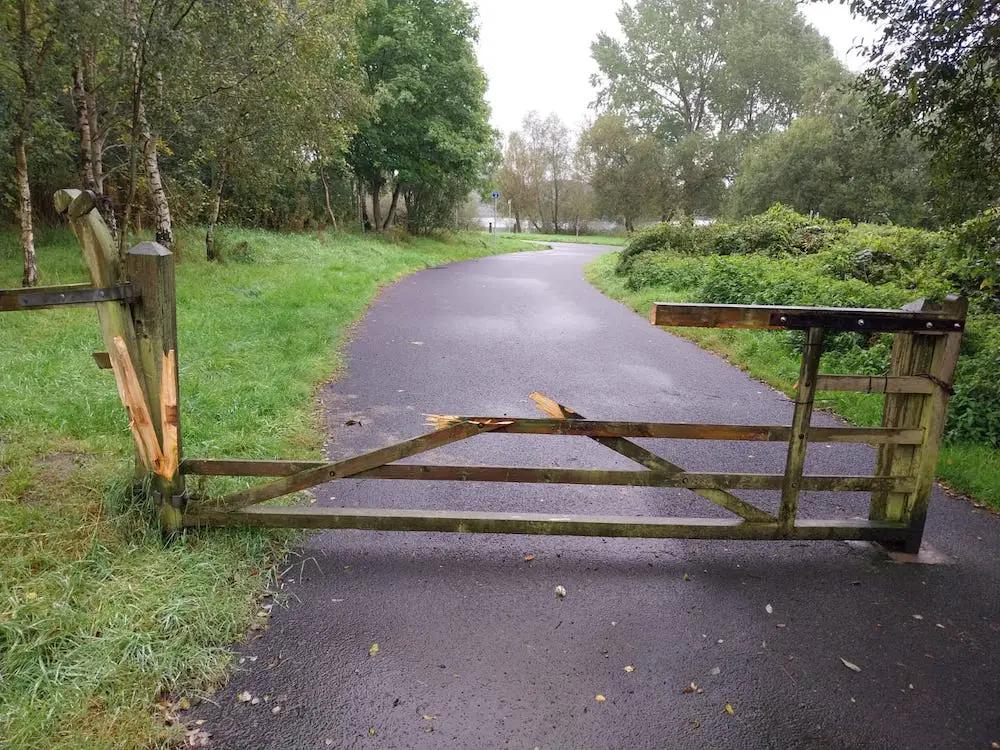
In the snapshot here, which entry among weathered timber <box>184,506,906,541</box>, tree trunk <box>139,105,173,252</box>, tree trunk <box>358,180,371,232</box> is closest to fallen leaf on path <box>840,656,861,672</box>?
weathered timber <box>184,506,906,541</box>

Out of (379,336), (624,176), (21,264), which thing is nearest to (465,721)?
(379,336)

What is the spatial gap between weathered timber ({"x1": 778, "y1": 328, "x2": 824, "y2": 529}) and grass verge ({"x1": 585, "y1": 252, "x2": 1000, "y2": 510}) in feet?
7.24

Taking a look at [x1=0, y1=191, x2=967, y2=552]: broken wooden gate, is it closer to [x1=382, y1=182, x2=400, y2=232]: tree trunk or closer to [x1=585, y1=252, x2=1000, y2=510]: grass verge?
[x1=585, y1=252, x2=1000, y2=510]: grass verge

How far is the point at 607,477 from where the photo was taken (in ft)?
12.5

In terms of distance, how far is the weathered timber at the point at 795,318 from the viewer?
136 inches

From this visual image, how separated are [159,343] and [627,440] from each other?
245 centimetres

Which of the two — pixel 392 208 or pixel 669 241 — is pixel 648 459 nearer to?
pixel 669 241

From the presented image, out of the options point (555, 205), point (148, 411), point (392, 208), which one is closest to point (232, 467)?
point (148, 411)

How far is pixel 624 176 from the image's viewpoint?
5419 cm

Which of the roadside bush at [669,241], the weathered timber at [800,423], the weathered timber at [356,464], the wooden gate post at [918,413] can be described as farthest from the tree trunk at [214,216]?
the wooden gate post at [918,413]

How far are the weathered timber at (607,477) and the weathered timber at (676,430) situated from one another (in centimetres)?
22

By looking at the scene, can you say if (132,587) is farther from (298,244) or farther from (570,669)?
(298,244)

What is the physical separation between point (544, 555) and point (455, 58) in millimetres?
30761

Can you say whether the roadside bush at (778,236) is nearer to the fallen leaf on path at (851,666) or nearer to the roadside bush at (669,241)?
the roadside bush at (669,241)
